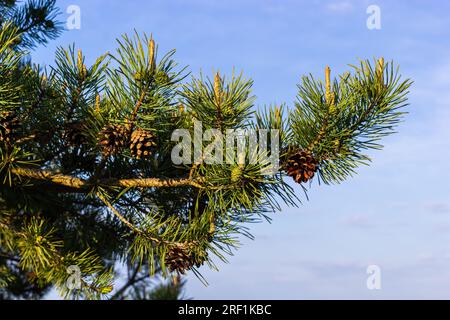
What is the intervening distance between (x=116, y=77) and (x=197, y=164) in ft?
2.12

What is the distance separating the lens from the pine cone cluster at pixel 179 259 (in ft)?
10.6

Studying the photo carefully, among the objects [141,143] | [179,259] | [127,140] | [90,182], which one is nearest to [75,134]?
[90,182]

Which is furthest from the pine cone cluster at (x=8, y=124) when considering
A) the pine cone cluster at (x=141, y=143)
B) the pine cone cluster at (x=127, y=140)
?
the pine cone cluster at (x=141, y=143)

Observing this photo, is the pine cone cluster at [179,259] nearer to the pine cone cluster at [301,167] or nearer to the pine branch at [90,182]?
the pine branch at [90,182]

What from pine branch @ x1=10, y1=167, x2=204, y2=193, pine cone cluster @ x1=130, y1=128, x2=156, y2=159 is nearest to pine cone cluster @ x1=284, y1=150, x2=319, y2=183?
pine branch @ x1=10, y1=167, x2=204, y2=193

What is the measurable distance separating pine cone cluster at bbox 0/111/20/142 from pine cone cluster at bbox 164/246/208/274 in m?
1.18

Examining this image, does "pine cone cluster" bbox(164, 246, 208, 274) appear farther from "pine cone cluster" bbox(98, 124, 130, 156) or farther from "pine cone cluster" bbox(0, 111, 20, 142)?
"pine cone cluster" bbox(0, 111, 20, 142)

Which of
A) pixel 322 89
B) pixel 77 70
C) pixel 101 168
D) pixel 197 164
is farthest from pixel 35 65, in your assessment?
pixel 322 89

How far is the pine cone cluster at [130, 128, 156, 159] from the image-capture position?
9.89 ft

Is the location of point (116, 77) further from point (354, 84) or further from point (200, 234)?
point (354, 84)

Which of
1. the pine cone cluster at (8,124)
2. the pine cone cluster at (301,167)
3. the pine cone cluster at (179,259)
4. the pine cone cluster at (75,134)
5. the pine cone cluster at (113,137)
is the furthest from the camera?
the pine cone cluster at (75,134)

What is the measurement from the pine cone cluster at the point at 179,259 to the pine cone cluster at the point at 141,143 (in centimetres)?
60

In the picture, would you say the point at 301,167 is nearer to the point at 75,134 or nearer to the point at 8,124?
the point at 75,134
